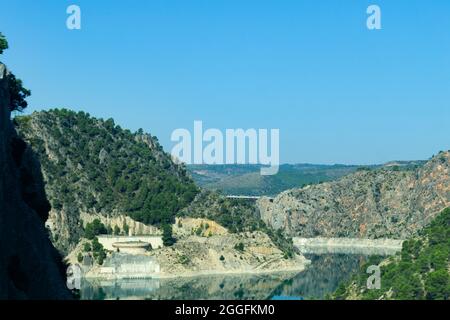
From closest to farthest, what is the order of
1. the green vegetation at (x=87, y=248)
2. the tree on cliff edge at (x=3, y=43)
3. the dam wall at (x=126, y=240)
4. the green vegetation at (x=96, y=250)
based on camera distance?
the tree on cliff edge at (x=3, y=43) → the green vegetation at (x=96, y=250) → the green vegetation at (x=87, y=248) → the dam wall at (x=126, y=240)

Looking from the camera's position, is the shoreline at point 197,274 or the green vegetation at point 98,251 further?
the green vegetation at point 98,251

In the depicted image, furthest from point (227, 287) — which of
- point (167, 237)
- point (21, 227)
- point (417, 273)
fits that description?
point (21, 227)

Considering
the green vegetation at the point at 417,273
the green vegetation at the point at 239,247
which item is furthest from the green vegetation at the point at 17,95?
the green vegetation at the point at 239,247

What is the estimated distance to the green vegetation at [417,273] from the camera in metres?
78.2

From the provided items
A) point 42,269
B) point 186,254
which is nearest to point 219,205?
point 186,254

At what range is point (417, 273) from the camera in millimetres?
84438

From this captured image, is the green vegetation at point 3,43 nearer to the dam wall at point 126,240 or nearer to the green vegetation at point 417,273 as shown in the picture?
the green vegetation at point 417,273

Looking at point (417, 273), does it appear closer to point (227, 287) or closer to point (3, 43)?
point (3, 43)

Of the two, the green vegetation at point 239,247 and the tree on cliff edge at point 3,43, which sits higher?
the tree on cliff edge at point 3,43

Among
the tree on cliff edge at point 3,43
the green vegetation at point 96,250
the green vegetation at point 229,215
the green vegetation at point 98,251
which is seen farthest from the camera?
the green vegetation at point 229,215

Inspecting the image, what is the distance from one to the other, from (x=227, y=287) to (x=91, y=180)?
5032 centimetres

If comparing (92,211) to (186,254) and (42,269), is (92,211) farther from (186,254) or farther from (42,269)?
(42,269)

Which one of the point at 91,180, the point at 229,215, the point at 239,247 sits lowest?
the point at 239,247

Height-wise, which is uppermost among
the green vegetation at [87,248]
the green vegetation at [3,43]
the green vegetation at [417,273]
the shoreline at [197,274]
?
the green vegetation at [3,43]
